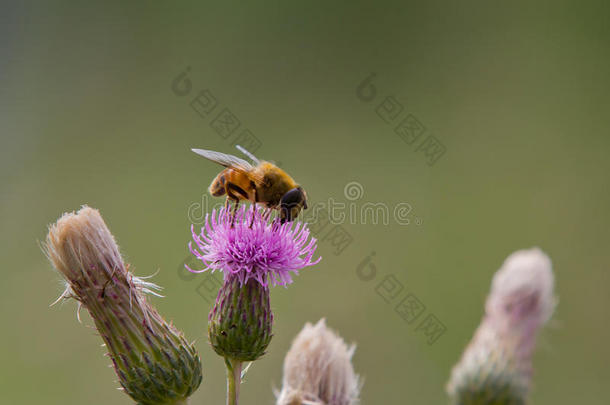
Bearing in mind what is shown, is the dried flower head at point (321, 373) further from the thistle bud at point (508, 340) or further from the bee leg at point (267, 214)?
the bee leg at point (267, 214)

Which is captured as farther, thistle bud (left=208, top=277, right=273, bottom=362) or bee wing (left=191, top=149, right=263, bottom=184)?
→ bee wing (left=191, top=149, right=263, bottom=184)

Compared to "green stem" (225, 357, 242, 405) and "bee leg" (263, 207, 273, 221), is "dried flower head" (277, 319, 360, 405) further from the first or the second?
"bee leg" (263, 207, 273, 221)

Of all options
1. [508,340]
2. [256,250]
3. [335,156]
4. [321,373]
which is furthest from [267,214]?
[335,156]

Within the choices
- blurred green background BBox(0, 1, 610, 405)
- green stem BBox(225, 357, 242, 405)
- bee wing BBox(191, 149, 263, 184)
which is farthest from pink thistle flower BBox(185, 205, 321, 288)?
blurred green background BBox(0, 1, 610, 405)

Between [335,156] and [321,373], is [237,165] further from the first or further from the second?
[335,156]

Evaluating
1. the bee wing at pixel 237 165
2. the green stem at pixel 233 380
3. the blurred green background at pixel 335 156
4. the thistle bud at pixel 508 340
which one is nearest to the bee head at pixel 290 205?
the bee wing at pixel 237 165

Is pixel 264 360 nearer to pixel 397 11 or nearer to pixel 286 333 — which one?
pixel 286 333

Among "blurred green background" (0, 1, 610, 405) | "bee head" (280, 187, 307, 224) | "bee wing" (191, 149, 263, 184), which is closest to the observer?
"bee head" (280, 187, 307, 224)

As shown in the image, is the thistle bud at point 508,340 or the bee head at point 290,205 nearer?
the thistle bud at point 508,340
